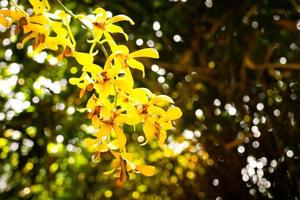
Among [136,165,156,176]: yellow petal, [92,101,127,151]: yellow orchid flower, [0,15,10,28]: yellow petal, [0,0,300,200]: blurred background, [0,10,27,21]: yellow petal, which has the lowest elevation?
[0,0,300,200]: blurred background

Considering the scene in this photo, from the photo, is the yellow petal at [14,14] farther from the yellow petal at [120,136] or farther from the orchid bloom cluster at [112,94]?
the yellow petal at [120,136]

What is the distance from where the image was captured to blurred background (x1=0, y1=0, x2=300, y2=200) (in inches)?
51.1

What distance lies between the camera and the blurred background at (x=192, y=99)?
1.30 metres

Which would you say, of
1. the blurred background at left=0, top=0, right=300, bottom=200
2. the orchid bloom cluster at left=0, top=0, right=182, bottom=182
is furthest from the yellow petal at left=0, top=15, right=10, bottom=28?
the blurred background at left=0, top=0, right=300, bottom=200

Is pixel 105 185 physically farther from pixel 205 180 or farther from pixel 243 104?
pixel 243 104

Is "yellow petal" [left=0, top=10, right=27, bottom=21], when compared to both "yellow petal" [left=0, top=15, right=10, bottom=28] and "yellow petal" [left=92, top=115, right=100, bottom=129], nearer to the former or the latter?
"yellow petal" [left=0, top=15, right=10, bottom=28]

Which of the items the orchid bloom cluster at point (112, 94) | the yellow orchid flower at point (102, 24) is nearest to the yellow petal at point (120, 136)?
the orchid bloom cluster at point (112, 94)

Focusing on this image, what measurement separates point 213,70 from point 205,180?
1.08 feet

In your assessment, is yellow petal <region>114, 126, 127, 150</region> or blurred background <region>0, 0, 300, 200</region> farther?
blurred background <region>0, 0, 300, 200</region>

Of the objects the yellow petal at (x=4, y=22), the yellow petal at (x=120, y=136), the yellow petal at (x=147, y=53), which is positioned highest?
the yellow petal at (x=4, y=22)

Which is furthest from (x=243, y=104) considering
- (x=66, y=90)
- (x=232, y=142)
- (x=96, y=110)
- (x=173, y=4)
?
(x=96, y=110)

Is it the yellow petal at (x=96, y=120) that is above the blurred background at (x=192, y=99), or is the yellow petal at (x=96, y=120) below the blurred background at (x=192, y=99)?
above

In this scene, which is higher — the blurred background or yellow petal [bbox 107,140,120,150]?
yellow petal [bbox 107,140,120,150]

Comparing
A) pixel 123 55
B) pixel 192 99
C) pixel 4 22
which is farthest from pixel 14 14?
pixel 192 99
